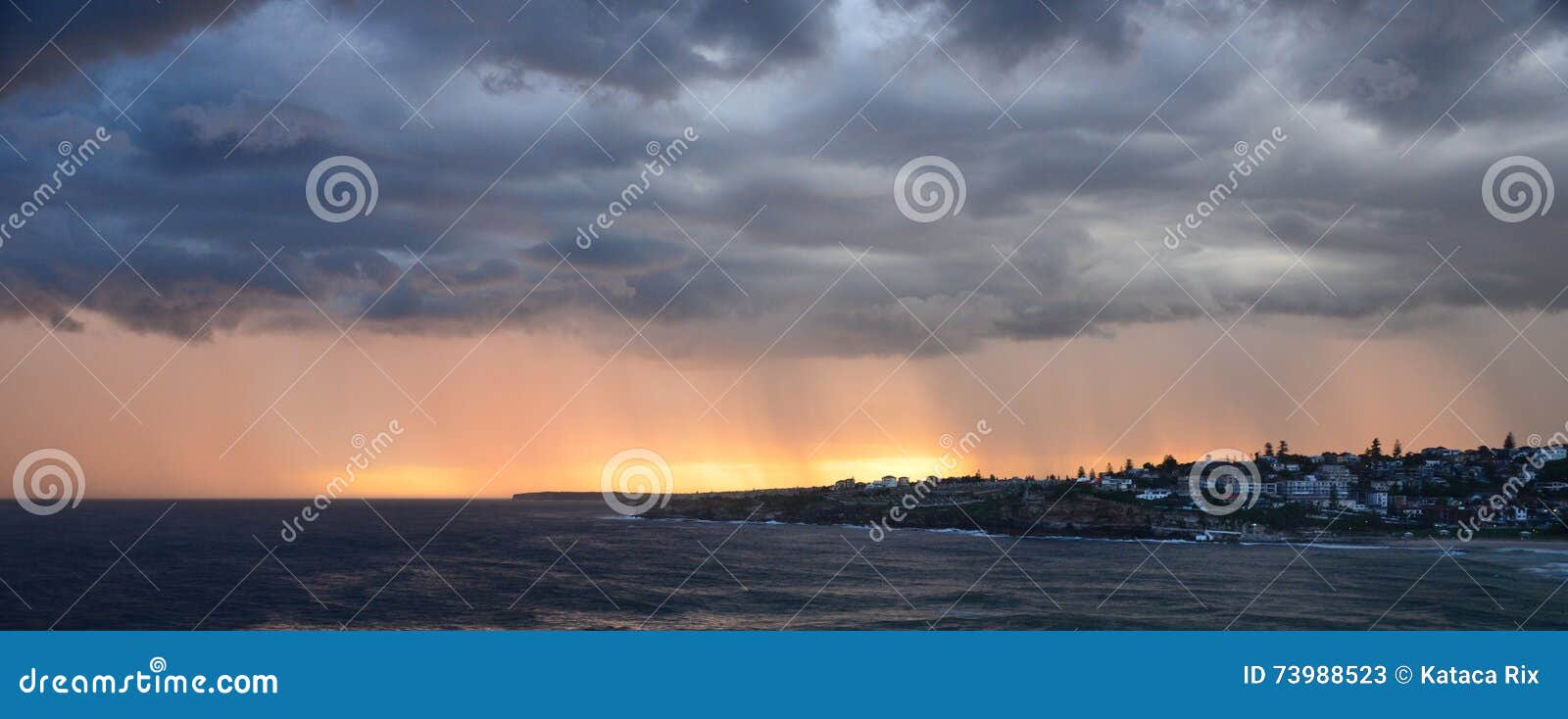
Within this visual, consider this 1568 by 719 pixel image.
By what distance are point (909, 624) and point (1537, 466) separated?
4640 centimetres

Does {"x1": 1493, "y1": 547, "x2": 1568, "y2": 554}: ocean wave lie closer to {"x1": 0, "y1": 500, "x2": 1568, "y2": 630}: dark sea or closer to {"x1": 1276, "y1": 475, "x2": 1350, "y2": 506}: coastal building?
{"x1": 0, "y1": 500, "x2": 1568, "y2": 630}: dark sea

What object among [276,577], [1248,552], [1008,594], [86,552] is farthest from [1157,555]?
[86,552]

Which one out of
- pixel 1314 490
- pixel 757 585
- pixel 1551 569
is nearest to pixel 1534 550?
pixel 1551 569

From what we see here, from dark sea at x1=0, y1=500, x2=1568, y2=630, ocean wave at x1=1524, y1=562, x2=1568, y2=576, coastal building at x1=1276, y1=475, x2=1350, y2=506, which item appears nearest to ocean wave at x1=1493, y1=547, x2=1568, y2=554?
dark sea at x1=0, y1=500, x2=1568, y2=630

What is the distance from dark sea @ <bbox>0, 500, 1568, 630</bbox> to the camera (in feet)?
84.0

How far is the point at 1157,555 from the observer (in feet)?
170

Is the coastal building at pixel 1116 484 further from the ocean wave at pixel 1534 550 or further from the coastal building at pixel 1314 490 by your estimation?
the ocean wave at pixel 1534 550

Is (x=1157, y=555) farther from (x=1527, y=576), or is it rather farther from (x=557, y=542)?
(x=557, y=542)

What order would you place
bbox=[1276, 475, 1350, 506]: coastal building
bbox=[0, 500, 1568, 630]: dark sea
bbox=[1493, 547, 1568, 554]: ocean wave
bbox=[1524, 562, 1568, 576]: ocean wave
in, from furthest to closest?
bbox=[1276, 475, 1350, 506]: coastal building → bbox=[1493, 547, 1568, 554]: ocean wave → bbox=[1524, 562, 1568, 576]: ocean wave → bbox=[0, 500, 1568, 630]: dark sea

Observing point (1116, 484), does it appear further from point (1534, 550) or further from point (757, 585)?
point (757, 585)

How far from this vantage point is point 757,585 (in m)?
34.0

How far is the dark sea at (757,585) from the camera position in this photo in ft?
84.0

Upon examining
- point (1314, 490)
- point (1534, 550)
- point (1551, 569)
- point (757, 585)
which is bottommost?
point (1551, 569)


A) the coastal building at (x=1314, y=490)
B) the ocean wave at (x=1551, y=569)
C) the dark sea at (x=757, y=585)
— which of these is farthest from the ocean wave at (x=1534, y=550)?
the coastal building at (x=1314, y=490)
